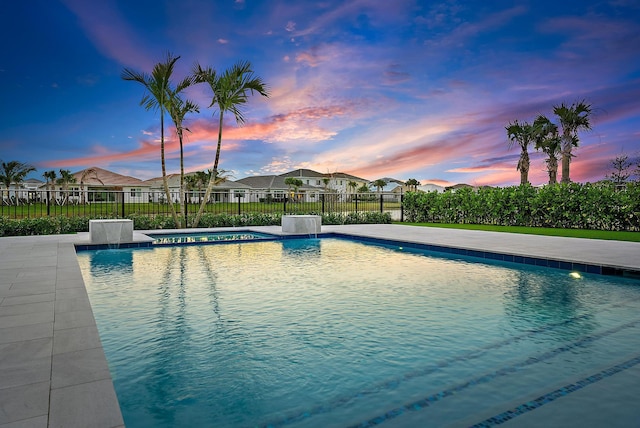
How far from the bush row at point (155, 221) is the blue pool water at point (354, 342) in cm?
632

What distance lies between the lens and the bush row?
36.3 ft

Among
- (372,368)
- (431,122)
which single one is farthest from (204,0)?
(372,368)

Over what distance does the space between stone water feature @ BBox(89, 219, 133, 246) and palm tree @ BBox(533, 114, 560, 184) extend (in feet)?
76.8

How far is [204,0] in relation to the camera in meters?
13.1

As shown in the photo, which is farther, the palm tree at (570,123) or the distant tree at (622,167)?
the distant tree at (622,167)

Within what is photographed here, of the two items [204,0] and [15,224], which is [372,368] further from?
[204,0]

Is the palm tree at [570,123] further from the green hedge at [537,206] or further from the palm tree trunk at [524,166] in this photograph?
the green hedge at [537,206]

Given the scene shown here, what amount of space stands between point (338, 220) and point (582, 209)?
7894 millimetres

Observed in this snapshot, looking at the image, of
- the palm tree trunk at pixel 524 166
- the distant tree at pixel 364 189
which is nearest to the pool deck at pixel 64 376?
the palm tree trunk at pixel 524 166

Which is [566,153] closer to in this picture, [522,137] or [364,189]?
[522,137]

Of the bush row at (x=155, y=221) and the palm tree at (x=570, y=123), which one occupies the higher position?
the palm tree at (x=570, y=123)

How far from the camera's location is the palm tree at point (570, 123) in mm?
22766

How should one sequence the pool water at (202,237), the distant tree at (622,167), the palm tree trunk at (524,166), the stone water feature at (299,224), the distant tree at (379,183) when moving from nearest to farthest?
the pool water at (202,237), the stone water feature at (299,224), the distant tree at (622,167), the palm tree trunk at (524,166), the distant tree at (379,183)

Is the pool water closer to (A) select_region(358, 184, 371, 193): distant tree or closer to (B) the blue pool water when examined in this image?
(B) the blue pool water
